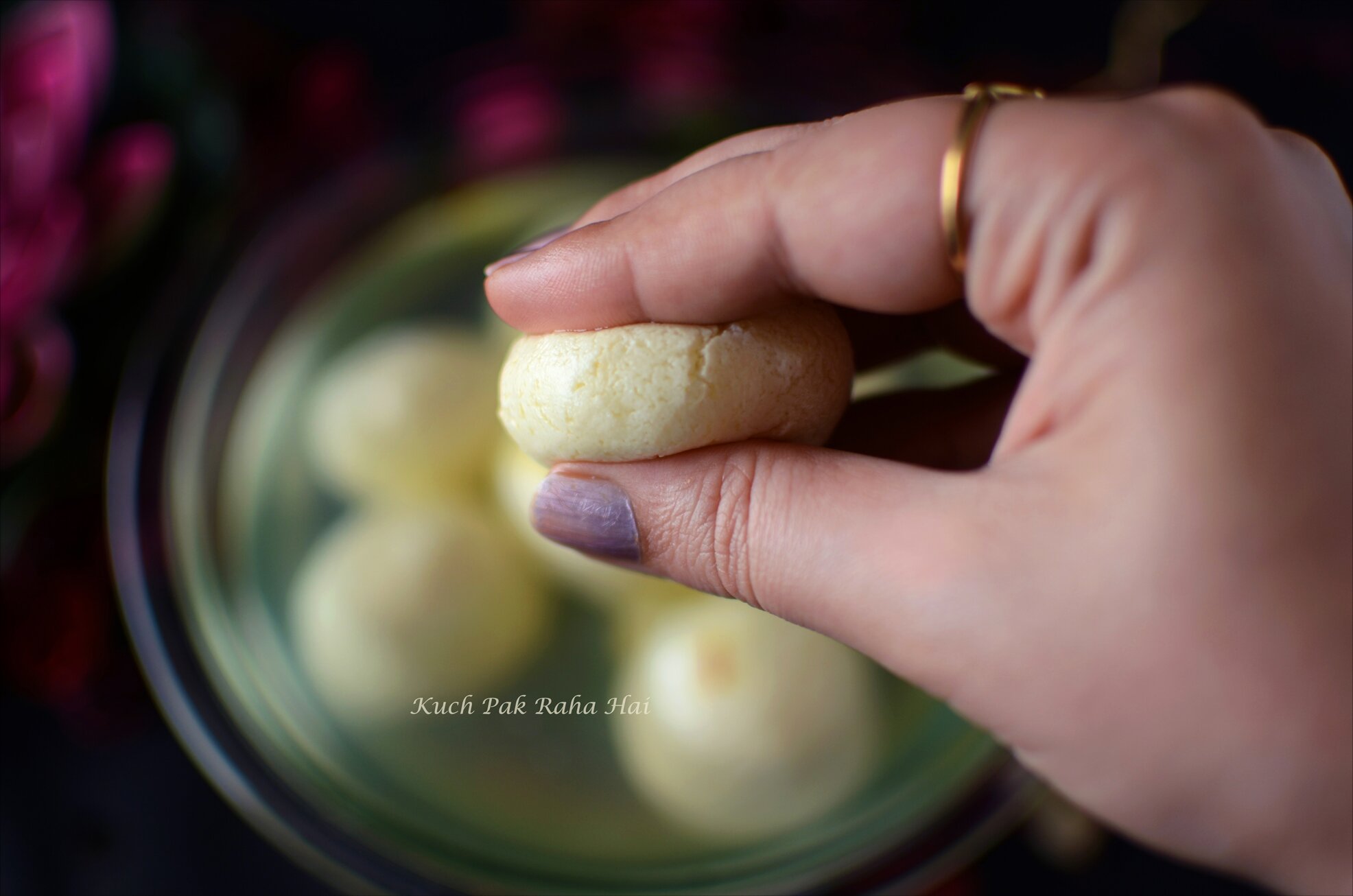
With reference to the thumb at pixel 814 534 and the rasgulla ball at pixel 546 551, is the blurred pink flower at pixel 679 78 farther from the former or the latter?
the thumb at pixel 814 534

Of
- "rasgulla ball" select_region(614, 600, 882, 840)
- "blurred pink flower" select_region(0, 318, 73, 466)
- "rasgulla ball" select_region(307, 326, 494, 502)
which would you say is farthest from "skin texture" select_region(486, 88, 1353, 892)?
"blurred pink flower" select_region(0, 318, 73, 466)

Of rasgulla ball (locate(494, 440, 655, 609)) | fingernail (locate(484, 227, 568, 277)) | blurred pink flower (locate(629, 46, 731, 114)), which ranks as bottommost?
rasgulla ball (locate(494, 440, 655, 609))

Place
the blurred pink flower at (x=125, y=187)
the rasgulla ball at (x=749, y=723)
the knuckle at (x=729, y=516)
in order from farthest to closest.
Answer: the blurred pink flower at (x=125, y=187) < the rasgulla ball at (x=749, y=723) < the knuckle at (x=729, y=516)

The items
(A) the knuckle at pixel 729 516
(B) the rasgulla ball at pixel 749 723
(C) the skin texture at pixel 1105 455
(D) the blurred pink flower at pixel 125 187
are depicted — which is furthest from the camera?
(D) the blurred pink flower at pixel 125 187

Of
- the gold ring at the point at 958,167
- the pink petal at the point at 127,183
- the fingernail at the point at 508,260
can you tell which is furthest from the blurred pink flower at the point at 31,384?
the gold ring at the point at 958,167

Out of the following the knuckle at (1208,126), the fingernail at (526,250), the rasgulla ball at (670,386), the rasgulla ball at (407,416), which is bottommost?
the rasgulla ball at (407,416)

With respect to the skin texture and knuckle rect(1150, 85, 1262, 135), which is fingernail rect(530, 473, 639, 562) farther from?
knuckle rect(1150, 85, 1262, 135)

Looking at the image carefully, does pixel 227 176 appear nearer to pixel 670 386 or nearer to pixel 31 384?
pixel 31 384

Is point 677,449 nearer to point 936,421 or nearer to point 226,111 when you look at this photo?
point 936,421
